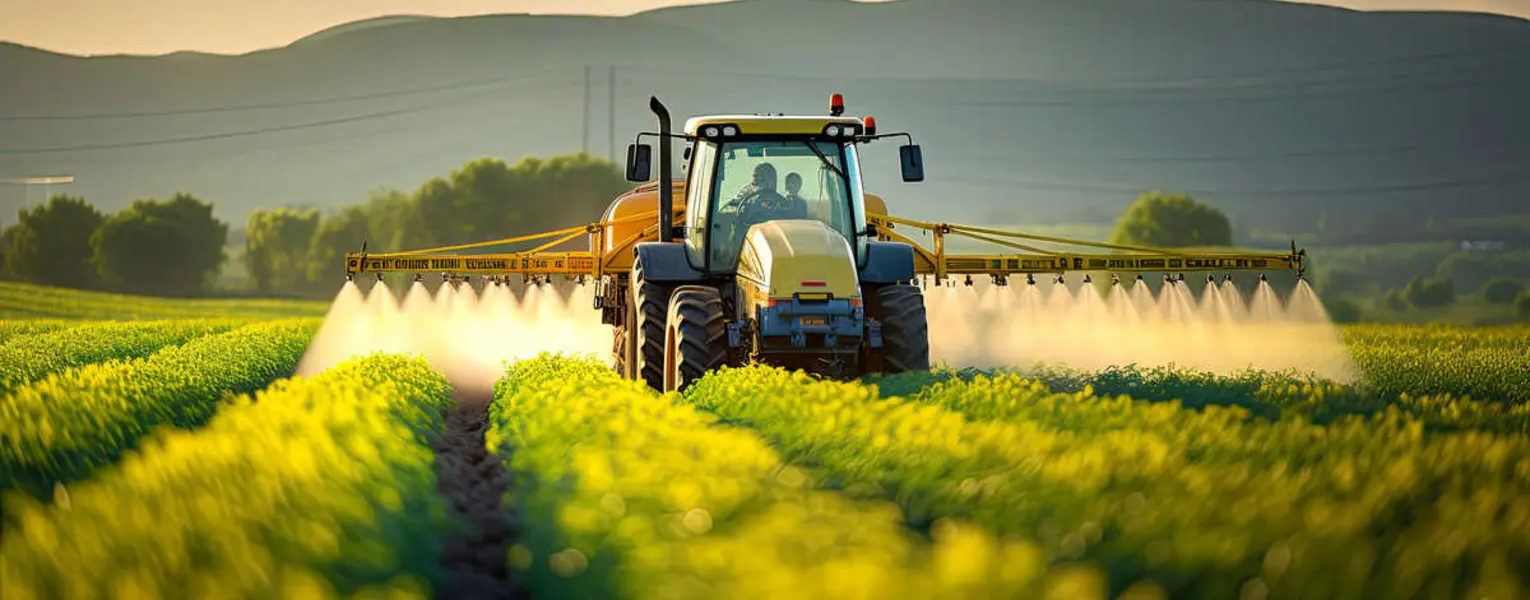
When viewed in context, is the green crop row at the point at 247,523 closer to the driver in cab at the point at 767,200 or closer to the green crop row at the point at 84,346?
the driver in cab at the point at 767,200

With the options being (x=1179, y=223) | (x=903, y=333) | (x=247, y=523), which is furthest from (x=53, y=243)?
(x=247, y=523)

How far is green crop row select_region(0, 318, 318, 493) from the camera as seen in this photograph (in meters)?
10.7

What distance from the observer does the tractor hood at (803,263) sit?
14.3 m

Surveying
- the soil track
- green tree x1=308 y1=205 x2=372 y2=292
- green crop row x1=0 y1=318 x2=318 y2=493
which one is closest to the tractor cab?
the soil track

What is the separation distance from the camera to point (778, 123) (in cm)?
1627

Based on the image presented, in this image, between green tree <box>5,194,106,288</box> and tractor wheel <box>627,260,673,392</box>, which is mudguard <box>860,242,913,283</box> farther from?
green tree <box>5,194,106,288</box>

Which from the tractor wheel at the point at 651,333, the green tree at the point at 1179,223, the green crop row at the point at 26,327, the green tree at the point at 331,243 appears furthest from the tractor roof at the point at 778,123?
the green tree at the point at 331,243

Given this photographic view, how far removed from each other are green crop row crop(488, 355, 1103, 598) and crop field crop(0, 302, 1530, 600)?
0.06 ft

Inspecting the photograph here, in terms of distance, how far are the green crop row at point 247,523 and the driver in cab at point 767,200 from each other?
6.98 meters

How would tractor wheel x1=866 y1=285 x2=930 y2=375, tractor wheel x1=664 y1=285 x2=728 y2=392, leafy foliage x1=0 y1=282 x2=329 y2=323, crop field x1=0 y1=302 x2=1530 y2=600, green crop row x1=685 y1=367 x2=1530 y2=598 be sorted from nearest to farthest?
crop field x1=0 y1=302 x2=1530 y2=600
green crop row x1=685 y1=367 x2=1530 y2=598
tractor wheel x1=664 y1=285 x2=728 y2=392
tractor wheel x1=866 y1=285 x2=930 y2=375
leafy foliage x1=0 y1=282 x2=329 y2=323

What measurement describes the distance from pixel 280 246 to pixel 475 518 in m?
121

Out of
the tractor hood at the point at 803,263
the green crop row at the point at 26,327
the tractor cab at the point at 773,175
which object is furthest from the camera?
the green crop row at the point at 26,327

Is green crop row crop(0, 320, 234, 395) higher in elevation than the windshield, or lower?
lower

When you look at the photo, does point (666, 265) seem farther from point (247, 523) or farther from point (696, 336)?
point (247, 523)
